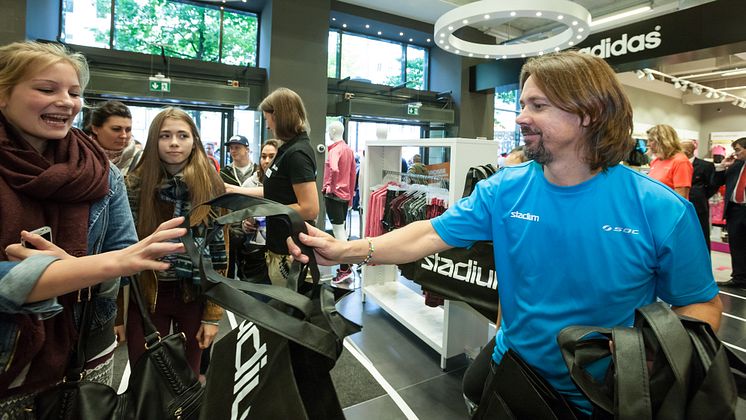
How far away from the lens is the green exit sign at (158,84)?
Result: 641 cm

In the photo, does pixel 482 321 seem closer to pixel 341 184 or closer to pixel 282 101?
pixel 282 101

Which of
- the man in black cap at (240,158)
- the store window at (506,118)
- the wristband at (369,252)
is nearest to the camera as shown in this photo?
the wristband at (369,252)

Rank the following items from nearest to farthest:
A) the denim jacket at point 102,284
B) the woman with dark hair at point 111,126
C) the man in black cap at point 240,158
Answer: the denim jacket at point 102,284, the woman with dark hair at point 111,126, the man in black cap at point 240,158

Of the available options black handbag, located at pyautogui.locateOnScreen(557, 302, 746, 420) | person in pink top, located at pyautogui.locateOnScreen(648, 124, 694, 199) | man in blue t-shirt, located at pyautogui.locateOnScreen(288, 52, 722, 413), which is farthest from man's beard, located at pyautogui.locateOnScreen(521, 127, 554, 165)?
person in pink top, located at pyautogui.locateOnScreen(648, 124, 694, 199)

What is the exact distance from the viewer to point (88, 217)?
114 centimetres

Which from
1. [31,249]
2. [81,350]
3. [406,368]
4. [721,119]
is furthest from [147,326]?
[721,119]

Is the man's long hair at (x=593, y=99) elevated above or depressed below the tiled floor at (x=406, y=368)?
above

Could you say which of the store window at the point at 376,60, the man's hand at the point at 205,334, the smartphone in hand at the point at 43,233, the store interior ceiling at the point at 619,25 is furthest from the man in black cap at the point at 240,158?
the store interior ceiling at the point at 619,25

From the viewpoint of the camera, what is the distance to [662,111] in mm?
14891

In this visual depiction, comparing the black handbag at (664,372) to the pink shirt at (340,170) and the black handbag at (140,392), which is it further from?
the pink shirt at (340,170)

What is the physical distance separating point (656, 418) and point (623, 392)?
73mm

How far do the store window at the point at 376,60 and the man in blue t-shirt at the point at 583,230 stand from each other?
814 cm

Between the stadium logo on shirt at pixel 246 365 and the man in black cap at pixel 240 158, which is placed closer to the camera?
the stadium logo on shirt at pixel 246 365

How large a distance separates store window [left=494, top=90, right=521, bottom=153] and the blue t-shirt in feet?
36.2
